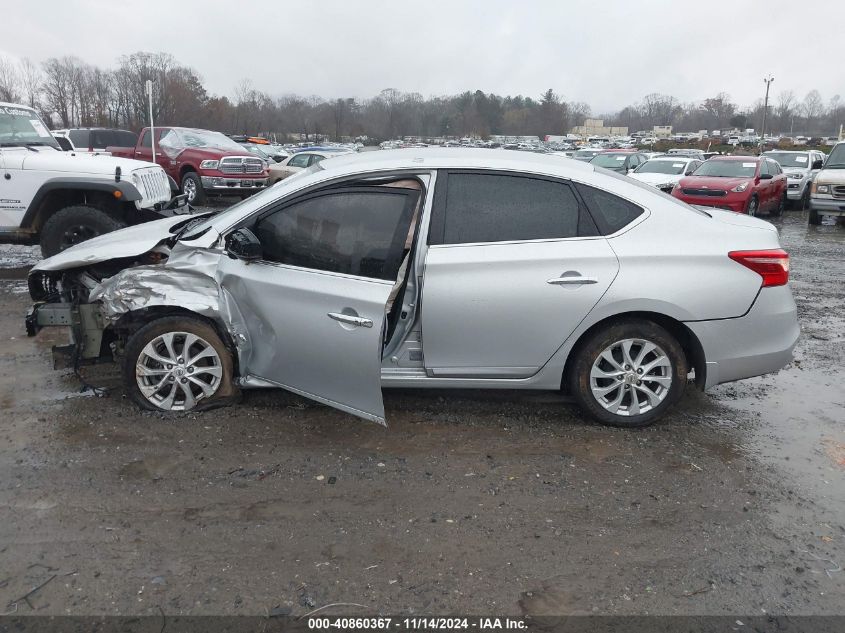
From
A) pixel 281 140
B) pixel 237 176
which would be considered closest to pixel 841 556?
pixel 237 176

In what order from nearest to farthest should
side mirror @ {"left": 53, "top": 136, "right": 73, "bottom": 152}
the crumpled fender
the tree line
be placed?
the crumpled fender → side mirror @ {"left": 53, "top": 136, "right": 73, "bottom": 152} → the tree line

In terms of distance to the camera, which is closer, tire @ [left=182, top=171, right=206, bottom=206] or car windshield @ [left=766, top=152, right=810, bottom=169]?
tire @ [left=182, top=171, right=206, bottom=206]

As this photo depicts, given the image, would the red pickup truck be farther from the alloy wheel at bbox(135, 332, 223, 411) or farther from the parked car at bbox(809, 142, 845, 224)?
the parked car at bbox(809, 142, 845, 224)

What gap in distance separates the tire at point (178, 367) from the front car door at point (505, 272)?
1.40 m

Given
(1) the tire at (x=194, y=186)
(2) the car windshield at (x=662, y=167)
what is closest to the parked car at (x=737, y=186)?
(2) the car windshield at (x=662, y=167)

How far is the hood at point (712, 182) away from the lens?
15.5m

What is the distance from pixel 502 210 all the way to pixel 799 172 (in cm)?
2000

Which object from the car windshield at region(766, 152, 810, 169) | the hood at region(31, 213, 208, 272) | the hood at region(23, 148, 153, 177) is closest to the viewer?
the hood at region(31, 213, 208, 272)

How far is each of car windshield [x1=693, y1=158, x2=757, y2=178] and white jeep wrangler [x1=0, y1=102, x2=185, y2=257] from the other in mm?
13591

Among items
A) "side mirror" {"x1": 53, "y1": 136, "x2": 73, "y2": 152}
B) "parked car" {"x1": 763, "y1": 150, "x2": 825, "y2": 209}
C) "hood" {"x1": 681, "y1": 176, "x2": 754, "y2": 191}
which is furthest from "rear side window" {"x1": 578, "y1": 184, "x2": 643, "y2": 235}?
"parked car" {"x1": 763, "y1": 150, "x2": 825, "y2": 209}

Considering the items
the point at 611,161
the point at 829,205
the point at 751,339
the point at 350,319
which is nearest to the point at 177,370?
the point at 350,319

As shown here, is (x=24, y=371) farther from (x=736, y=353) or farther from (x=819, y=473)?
(x=819, y=473)

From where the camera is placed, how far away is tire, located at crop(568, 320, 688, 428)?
13.8ft

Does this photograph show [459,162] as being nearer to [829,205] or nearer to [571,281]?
[571,281]
